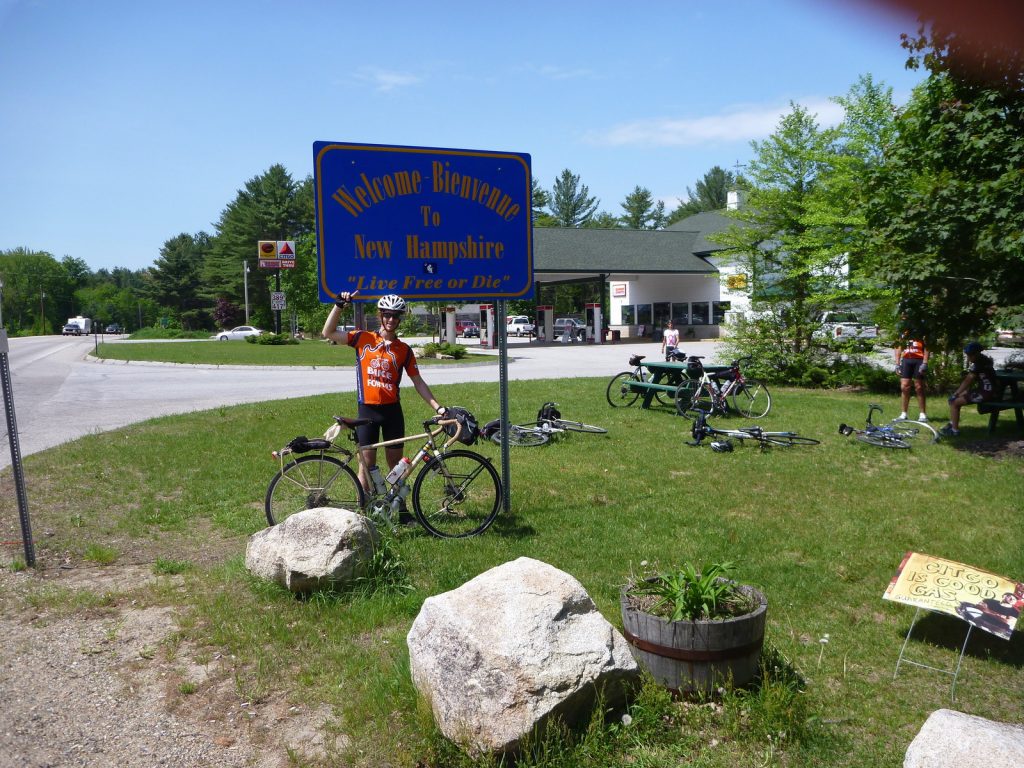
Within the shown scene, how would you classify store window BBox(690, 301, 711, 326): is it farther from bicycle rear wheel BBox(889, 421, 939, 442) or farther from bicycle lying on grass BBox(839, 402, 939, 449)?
bicycle lying on grass BBox(839, 402, 939, 449)

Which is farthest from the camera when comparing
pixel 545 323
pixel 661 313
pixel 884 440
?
pixel 661 313

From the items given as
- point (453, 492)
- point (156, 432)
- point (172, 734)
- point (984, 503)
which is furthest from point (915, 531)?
point (156, 432)

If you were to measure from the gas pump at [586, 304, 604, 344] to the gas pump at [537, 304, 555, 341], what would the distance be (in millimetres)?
2289

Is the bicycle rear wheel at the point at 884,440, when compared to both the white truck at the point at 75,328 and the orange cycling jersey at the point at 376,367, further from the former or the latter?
the white truck at the point at 75,328

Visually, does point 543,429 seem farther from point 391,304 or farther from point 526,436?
point 391,304

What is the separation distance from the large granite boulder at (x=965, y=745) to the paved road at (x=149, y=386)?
11.2 meters

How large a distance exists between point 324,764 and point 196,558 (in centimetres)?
341

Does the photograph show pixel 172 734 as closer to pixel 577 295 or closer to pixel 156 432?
pixel 156 432

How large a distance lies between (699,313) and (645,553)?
46310 millimetres

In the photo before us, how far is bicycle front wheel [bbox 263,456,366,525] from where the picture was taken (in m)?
6.51

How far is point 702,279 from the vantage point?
4997cm

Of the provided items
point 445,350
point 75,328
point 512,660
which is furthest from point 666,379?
point 75,328

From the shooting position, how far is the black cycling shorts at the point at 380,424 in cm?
685

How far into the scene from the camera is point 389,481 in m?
6.70
